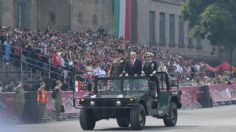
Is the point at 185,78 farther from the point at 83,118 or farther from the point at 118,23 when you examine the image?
the point at 83,118

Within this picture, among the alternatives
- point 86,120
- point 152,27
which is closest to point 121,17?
point 152,27

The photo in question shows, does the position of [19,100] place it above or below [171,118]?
above

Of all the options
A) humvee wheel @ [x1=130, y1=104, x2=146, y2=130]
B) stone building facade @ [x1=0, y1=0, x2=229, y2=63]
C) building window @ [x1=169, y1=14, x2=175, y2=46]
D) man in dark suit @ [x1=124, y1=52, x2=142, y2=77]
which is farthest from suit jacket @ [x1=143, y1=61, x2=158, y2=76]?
building window @ [x1=169, y1=14, x2=175, y2=46]

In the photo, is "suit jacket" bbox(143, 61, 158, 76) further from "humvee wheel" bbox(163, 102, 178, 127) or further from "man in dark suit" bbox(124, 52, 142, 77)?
"humvee wheel" bbox(163, 102, 178, 127)

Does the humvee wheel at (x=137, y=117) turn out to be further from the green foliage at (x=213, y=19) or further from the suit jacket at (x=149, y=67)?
the green foliage at (x=213, y=19)

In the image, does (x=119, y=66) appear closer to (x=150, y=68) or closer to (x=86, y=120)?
(x=150, y=68)

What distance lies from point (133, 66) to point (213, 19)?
121 feet

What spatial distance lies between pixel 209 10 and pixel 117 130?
3776 centimetres

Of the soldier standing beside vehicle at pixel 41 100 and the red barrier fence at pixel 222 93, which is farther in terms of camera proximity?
the red barrier fence at pixel 222 93

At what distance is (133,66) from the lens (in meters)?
24.2

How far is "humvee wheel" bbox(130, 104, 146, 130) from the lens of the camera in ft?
75.2

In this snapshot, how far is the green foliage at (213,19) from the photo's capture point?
60.5 metres

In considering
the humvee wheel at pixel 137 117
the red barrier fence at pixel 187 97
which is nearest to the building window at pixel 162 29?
the red barrier fence at pixel 187 97

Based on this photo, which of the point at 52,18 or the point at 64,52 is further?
the point at 52,18
